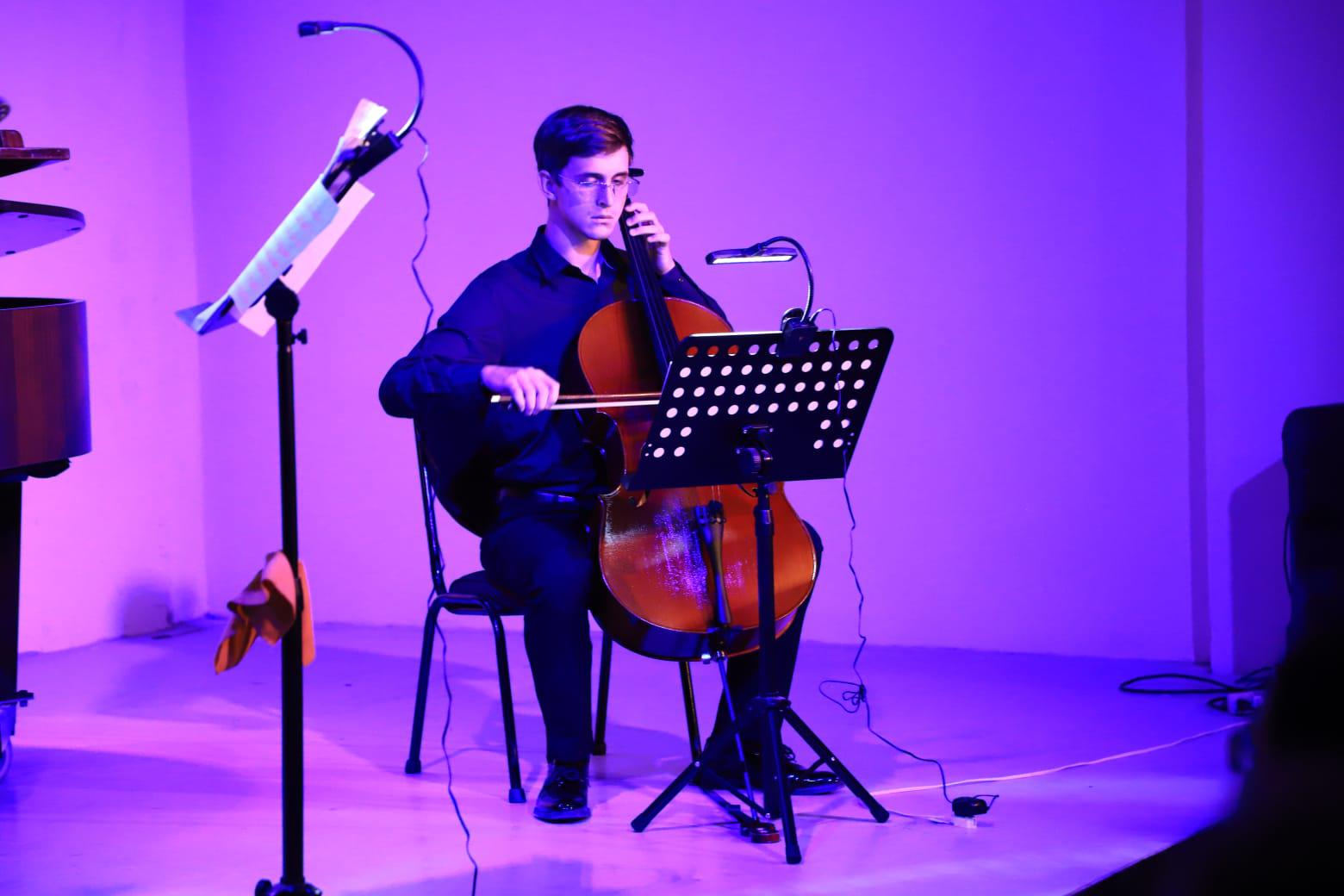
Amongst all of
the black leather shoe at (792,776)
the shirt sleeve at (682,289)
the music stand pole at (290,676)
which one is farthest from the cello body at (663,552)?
the music stand pole at (290,676)

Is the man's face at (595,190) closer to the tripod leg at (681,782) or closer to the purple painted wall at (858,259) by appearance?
the tripod leg at (681,782)

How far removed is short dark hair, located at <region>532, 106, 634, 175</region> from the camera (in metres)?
2.89

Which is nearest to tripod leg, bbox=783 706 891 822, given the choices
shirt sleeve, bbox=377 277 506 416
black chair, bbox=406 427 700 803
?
black chair, bbox=406 427 700 803

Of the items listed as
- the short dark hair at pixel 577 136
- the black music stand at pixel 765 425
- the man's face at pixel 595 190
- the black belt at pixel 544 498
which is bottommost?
the black belt at pixel 544 498

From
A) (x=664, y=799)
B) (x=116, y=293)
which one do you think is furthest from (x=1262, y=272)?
(x=116, y=293)

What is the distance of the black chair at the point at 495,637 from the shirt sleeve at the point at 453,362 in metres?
0.21

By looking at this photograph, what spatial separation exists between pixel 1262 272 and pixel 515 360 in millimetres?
1835

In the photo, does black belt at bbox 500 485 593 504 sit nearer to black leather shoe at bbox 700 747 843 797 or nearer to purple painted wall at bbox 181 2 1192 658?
black leather shoe at bbox 700 747 843 797

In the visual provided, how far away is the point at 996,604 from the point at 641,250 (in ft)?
5.79

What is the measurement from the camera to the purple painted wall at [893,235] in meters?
3.88

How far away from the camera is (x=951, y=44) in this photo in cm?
400

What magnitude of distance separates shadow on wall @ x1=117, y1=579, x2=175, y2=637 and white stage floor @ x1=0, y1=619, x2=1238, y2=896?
46 centimetres

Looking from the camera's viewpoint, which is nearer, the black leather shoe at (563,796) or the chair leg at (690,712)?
the black leather shoe at (563,796)

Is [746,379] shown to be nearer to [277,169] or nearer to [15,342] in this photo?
[15,342]
